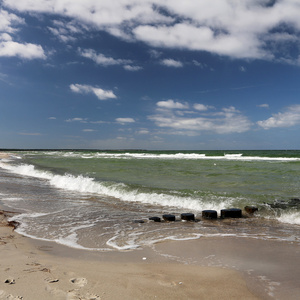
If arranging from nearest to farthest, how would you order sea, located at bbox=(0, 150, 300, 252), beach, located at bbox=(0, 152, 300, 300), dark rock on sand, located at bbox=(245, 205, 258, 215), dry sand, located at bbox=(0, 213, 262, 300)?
A: 1. dry sand, located at bbox=(0, 213, 262, 300)
2. beach, located at bbox=(0, 152, 300, 300)
3. sea, located at bbox=(0, 150, 300, 252)
4. dark rock on sand, located at bbox=(245, 205, 258, 215)

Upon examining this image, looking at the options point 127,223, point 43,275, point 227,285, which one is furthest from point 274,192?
point 43,275

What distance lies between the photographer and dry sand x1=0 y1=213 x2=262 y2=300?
3.28 meters

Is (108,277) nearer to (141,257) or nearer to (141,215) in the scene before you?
(141,257)

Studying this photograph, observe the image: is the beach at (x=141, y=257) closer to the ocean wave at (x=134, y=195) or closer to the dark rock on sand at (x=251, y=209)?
the dark rock on sand at (x=251, y=209)

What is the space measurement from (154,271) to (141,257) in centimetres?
75

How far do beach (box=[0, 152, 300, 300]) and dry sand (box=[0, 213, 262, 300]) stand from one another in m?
0.01

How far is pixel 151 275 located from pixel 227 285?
106 centimetres

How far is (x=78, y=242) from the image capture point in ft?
18.5

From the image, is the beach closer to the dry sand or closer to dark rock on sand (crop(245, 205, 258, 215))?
the dry sand

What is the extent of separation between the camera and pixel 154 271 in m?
4.05

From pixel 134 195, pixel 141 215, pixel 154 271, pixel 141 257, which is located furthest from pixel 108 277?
pixel 134 195

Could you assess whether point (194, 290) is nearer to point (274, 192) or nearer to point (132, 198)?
point (132, 198)

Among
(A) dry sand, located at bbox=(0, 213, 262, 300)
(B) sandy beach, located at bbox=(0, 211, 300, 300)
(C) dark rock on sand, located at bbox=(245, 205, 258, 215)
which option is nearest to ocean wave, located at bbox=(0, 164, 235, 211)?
(C) dark rock on sand, located at bbox=(245, 205, 258, 215)

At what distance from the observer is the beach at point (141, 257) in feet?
11.1
